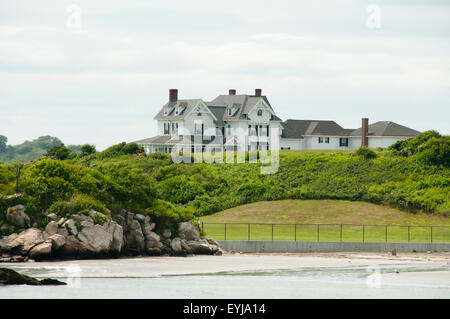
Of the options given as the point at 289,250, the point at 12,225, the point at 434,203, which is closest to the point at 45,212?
the point at 12,225

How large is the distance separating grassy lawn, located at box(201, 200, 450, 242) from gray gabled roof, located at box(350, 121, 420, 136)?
39986 mm

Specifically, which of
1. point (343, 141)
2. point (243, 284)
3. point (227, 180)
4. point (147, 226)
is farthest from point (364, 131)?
point (243, 284)

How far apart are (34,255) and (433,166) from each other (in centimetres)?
5767

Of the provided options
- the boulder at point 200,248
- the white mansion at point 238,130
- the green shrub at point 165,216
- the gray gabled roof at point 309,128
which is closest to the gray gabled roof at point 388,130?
the white mansion at point 238,130

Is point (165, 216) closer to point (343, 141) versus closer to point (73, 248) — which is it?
point (73, 248)

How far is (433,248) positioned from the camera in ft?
226

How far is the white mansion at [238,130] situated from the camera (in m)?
126

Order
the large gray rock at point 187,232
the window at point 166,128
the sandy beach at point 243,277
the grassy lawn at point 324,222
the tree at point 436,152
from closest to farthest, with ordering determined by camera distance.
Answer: the sandy beach at point 243,277 < the large gray rock at point 187,232 < the grassy lawn at point 324,222 < the tree at point 436,152 < the window at point 166,128

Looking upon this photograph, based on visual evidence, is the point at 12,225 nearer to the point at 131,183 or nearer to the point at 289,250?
the point at 131,183

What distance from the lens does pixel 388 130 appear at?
133 m

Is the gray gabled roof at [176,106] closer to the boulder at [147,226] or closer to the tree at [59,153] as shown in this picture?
the tree at [59,153]

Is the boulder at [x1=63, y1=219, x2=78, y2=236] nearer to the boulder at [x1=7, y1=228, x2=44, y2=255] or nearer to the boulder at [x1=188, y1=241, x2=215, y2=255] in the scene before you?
the boulder at [x1=7, y1=228, x2=44, y2=255]

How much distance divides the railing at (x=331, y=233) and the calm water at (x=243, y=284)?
19093 mm
